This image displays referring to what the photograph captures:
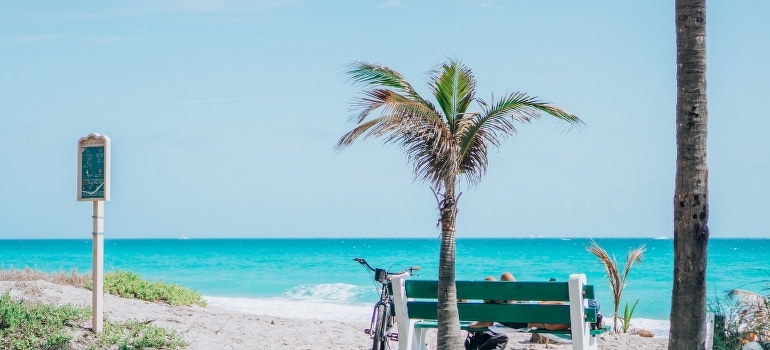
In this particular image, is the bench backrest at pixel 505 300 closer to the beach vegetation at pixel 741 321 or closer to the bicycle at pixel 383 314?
the bicycle at pixel 383 314

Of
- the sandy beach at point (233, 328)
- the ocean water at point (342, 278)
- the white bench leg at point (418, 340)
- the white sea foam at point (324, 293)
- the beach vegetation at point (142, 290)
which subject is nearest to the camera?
the white bench leg at point (418, 340)

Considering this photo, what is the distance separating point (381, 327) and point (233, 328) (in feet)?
9.28

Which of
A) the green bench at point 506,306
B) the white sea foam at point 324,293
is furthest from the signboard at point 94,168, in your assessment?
the white sea foam at point 324,293

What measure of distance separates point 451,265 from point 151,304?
548 cm

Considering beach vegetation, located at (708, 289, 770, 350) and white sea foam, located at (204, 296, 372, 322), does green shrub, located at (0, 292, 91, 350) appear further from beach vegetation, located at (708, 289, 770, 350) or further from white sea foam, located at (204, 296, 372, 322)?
white sea foam, located at (204, 296, 372, 322)

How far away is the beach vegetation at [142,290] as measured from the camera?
13445 mm

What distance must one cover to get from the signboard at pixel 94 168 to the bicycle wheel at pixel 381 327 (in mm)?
3582

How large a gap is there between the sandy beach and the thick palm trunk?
4.90 m

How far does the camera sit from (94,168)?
10.6 metres

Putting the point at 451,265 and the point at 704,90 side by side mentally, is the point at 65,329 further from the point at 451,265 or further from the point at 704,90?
the point at 704,90

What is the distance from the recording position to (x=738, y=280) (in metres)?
41.0

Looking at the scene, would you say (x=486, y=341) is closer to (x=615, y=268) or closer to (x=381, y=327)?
(x=381, y=327)

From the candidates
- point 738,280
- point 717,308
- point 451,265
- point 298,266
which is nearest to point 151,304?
point 451,265

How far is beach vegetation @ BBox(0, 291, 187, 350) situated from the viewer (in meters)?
9.64
